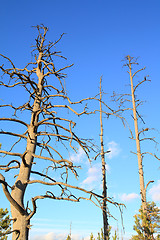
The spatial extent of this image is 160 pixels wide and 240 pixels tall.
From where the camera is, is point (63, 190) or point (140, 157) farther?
point (140, 157)

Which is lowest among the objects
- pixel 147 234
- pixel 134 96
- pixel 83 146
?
pixel 147 234

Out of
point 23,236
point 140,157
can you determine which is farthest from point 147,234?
point 23,236

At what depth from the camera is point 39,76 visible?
5297 millimetres

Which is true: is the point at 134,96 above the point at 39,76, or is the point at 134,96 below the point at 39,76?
above

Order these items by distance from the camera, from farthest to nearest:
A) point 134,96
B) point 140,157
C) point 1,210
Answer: point 1,210 < point 134,96 < point 140,157

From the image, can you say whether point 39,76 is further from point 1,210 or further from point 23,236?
point 1,210

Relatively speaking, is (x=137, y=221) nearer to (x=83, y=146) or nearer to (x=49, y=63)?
(x=83, y=146)

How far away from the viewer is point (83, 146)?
4383mm

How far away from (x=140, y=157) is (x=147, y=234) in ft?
10.2

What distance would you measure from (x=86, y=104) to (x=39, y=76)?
1.72 metres

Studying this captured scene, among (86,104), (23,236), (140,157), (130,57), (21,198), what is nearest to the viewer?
(23,236)

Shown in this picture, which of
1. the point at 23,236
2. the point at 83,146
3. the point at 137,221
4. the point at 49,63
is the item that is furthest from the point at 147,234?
the point at 49,63

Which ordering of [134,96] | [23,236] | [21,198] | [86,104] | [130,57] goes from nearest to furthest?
1. [23,236]
2. [21,198]
3. [86,104]
4. [134,96]
5. [130,57]

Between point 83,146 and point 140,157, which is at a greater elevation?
point 140,157
